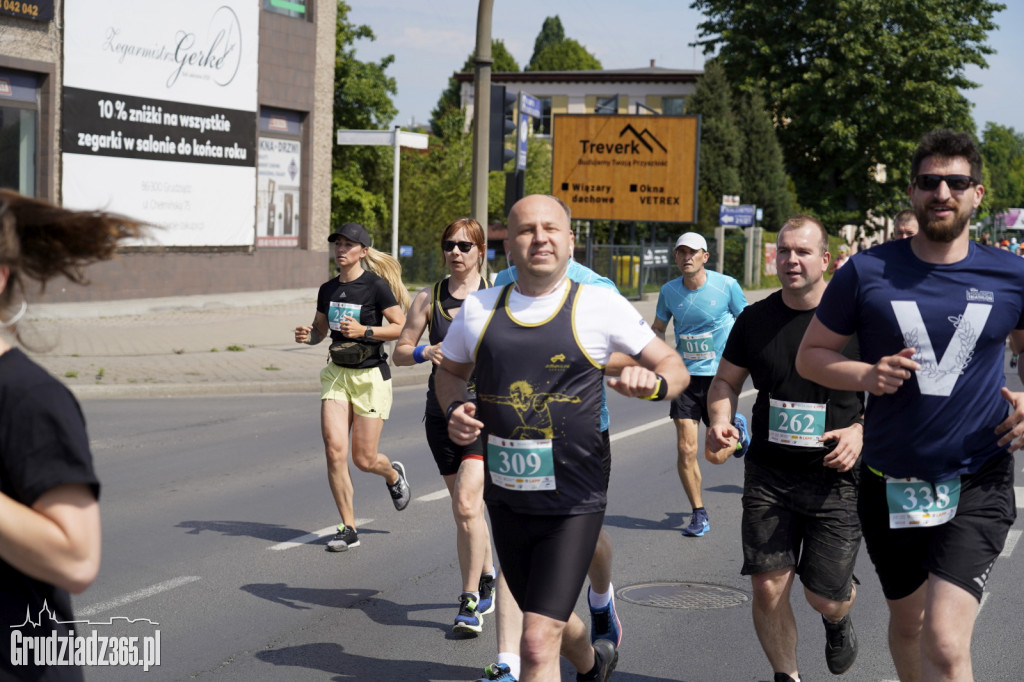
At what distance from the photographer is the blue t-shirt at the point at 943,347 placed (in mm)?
4098

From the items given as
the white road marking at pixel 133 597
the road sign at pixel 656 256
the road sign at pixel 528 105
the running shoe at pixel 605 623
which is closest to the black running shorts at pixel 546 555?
the running shoe at pixel 605 623

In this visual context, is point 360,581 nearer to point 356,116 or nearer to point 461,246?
point 461,246

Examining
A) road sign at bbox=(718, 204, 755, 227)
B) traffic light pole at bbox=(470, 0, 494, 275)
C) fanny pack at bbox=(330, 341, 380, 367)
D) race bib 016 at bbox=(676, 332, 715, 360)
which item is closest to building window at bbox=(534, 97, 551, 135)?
road sign at bbox=(718, 204, 755, 227)

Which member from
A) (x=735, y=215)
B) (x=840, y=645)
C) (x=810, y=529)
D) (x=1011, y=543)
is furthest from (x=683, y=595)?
(x=735, y=215)

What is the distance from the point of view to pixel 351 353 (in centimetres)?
789

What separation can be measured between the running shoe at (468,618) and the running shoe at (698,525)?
251 centimetres

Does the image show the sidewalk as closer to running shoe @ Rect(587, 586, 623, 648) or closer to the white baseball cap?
the white baseball cap

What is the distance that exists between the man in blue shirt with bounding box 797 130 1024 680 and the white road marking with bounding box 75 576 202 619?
3768 millimetres

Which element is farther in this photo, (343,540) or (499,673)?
(343,540)

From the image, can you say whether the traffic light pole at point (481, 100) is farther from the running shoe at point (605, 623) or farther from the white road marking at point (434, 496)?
the running shoe at point (605, 623)

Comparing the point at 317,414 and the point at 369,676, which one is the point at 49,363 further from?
the point at 369,676

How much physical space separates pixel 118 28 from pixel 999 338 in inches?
878

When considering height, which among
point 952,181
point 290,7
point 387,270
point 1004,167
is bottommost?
point 387,270

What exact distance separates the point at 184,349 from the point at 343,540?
439 inches
